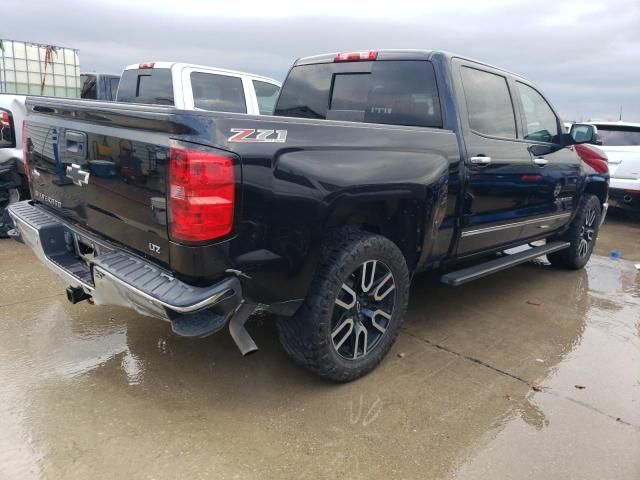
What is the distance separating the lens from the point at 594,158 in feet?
19.9

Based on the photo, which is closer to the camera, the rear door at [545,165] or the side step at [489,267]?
the side step at [489,267]

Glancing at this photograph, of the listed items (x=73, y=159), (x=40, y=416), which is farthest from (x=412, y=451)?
(x=73, y=159)

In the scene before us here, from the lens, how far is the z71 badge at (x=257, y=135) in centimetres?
234

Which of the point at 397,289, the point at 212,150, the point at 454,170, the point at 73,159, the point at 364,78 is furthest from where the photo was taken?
the point at 364,78

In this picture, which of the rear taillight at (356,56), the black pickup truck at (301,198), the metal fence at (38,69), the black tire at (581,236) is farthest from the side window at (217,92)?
the metal fence at (38,69)

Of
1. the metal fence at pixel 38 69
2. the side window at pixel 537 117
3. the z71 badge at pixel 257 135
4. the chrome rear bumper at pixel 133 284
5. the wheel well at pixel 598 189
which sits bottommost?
the chrome rear bumper at pixel 133 284

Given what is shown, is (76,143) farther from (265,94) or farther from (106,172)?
(265,94)

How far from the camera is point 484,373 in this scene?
3338 mm

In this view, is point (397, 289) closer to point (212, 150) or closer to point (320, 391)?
point (320, 391)

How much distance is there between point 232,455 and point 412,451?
0.85 metres

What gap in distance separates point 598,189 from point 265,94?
14.8 ft

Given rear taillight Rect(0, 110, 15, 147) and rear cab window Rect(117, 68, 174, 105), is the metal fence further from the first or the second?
rear taillight Rect(0, 110, 15, 147)

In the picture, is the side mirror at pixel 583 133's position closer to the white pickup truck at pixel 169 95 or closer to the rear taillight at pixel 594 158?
the rear taillight at pixel 594 158

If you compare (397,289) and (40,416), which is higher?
(397,289)
